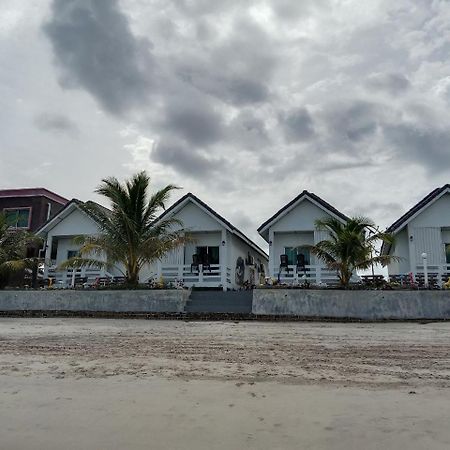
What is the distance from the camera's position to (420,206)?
63.8 feet

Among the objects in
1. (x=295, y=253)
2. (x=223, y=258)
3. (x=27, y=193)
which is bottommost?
(x=223, y=258)

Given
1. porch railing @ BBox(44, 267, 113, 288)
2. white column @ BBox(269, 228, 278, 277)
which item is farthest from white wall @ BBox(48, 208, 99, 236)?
white column @ BBox(269, 228, 278, 277)

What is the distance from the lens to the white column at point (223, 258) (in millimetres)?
20717

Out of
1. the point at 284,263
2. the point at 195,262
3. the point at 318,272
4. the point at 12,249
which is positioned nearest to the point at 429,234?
the point at 318,272

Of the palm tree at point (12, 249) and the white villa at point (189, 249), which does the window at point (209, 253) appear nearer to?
the white villa at point (189, 249)

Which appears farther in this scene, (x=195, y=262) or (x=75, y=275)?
(x=75, y=275)

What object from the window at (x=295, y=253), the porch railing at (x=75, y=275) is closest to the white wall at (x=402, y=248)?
the window at (x=295, y=253)

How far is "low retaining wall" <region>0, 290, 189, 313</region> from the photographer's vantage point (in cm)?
1561

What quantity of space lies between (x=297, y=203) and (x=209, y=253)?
190 inches

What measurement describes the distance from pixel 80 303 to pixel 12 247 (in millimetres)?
5272

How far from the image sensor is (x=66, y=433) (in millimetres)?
3949

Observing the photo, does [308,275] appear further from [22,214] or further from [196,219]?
[22,214]

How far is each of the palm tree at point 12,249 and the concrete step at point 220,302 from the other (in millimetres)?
7267

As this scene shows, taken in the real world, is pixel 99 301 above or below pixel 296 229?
below
